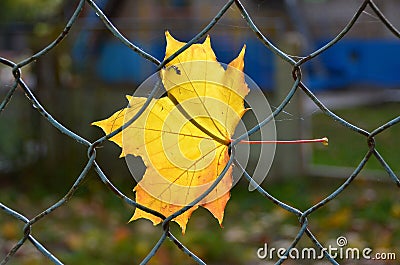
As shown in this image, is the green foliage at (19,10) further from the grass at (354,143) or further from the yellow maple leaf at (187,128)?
the yellow maple leaf at (187,128)

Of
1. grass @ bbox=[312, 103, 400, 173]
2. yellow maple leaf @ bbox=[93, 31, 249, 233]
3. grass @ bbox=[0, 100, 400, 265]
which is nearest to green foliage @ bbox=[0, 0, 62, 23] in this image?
grass @ bbox=[312, 103, 400, 173]

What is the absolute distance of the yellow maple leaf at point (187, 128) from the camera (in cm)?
91

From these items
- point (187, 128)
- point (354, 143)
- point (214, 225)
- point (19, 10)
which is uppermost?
point (19, 10)

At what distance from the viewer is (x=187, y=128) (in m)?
0.92

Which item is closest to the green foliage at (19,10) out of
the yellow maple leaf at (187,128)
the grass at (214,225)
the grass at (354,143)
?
the grass at (354,143)

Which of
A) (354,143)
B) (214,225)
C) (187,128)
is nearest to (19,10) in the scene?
(354,143)

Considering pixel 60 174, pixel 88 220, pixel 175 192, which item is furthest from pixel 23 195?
pixel 175 192

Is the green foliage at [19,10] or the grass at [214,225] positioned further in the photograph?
the green foliage at [19,10]

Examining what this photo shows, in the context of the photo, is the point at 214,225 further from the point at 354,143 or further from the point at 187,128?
the point at 354,143

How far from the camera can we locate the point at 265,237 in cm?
366

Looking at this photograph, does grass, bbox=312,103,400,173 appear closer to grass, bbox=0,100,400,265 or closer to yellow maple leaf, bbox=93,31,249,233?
grass, bbox=0,100,400,265

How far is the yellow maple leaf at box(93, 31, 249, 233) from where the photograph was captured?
91 cm

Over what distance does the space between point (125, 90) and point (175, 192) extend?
4.41m

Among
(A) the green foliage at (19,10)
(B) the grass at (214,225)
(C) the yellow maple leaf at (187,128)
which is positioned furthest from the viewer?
(A) the green foliage at (19,10)
